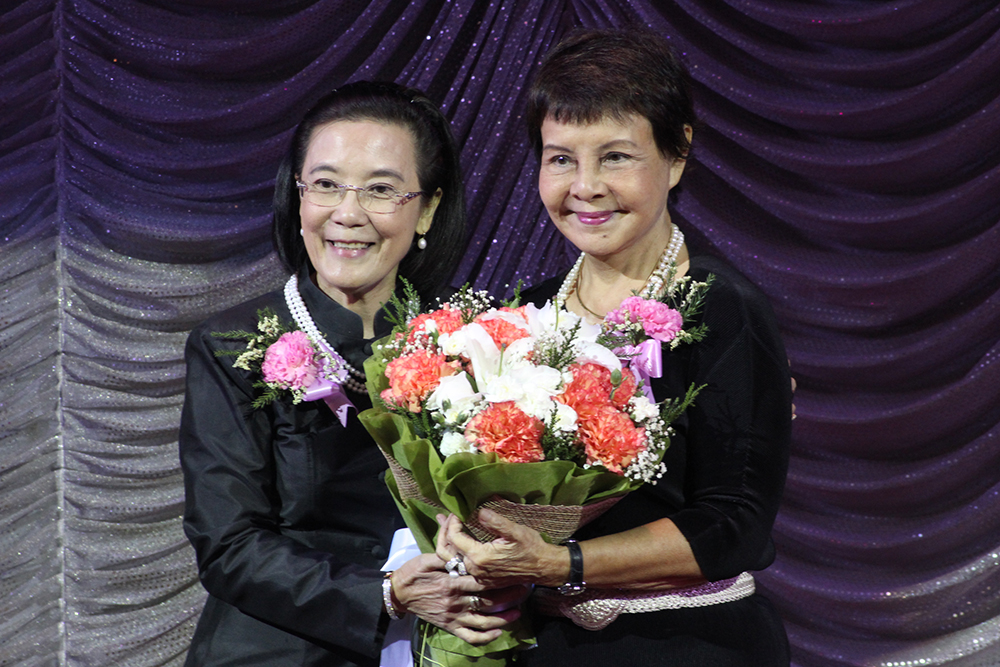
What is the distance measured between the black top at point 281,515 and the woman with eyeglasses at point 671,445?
34 centimetres

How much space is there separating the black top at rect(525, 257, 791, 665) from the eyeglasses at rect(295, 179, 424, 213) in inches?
27.7

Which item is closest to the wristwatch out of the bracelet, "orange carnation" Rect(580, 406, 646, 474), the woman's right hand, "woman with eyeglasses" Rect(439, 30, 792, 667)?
"woman with eyeglasses" Rect(439, 30, 792, 667)

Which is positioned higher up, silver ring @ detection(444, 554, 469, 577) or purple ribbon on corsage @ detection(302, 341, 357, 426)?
purple ribbon on corsage @ detection(302, 341, 357, 426)

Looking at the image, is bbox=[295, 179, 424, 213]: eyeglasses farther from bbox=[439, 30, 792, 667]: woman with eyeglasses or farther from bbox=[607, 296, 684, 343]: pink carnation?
bbox=[607, 296, 684, 343]: pink carnation

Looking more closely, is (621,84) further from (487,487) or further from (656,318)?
(487,487)

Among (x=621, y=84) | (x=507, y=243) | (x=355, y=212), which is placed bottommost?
(x=507, y=243)

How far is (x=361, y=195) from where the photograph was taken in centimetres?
208

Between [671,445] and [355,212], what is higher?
[355,212]

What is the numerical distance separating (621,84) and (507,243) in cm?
135

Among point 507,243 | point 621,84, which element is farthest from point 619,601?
point 507,243

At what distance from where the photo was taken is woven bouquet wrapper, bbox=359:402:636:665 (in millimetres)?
1442

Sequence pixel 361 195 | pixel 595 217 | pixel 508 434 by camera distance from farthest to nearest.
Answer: pixel 361 195 < pixel 595 217 < pixel 508 434

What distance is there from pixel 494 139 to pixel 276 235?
103cm

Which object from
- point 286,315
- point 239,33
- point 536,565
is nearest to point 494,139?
point 239,33
